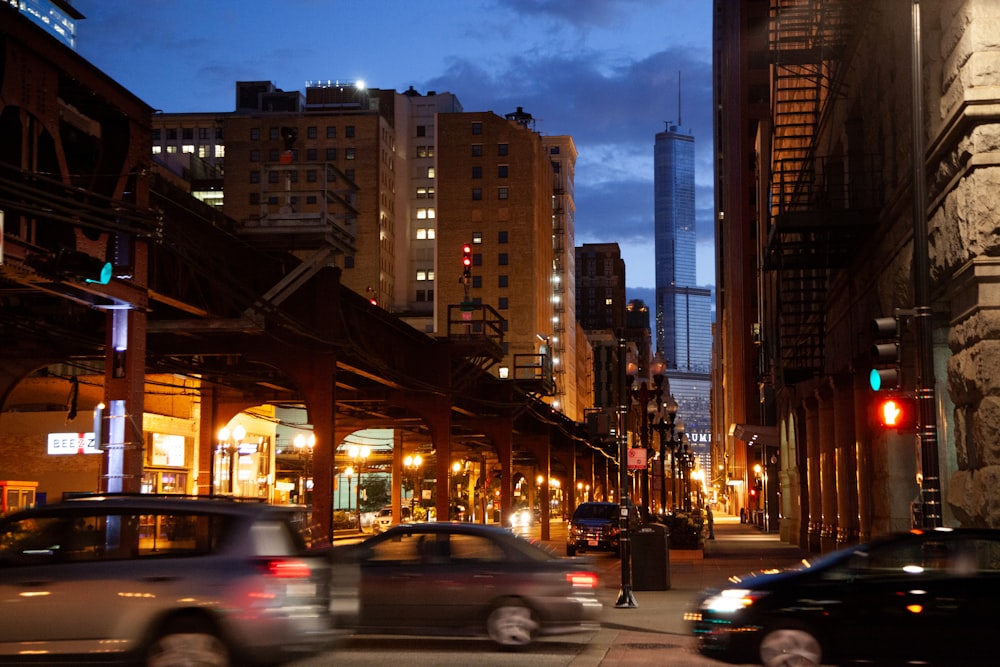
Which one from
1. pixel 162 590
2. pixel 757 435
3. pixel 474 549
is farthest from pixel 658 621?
pixel 757 435

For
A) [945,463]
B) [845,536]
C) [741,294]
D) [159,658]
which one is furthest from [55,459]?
[741,294]

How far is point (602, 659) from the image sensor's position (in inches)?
591

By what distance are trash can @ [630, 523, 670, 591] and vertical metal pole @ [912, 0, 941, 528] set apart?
988cm

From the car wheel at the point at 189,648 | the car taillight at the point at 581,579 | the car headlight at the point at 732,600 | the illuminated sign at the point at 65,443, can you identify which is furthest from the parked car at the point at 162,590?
the illuminated sign at the point at 65,443

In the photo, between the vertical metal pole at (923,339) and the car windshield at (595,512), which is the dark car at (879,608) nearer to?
the vertical metal pole at (923,339)

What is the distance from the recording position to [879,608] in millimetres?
12422

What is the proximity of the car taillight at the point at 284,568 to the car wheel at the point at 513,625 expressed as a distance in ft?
15.0

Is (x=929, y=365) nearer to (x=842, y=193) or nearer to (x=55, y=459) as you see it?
(x=842, y=193)

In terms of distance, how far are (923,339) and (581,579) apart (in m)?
5.25

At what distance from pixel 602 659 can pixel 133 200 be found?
1096 cm

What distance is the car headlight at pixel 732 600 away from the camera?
12.9m

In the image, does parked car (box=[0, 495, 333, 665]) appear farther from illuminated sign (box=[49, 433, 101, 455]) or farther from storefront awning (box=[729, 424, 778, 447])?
storefront awning (box=[729, 424, 778, 447])

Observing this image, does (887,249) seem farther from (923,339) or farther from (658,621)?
(658,621)

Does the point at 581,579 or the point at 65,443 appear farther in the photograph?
the point at 65,443
